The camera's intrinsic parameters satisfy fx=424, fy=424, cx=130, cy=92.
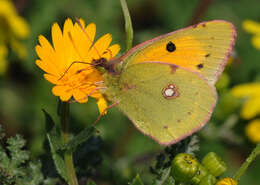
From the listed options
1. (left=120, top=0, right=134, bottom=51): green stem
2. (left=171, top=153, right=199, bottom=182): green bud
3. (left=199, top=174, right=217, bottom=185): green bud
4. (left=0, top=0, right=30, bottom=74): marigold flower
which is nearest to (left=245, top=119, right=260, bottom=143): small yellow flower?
(left=199, top=174, right=217, bottom=185): green bud

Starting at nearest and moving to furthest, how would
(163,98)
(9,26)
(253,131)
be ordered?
(163,98) < (253,131) < (9,26)

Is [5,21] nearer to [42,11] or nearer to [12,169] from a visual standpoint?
[42,11]

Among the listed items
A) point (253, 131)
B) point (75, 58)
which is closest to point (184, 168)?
point (75, 58)

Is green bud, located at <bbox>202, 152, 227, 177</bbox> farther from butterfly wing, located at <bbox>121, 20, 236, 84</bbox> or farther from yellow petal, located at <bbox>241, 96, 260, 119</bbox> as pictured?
yellow petal, located at <bbox>241, 96, 260, 119</bbox>

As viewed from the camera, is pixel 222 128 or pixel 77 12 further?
pixel 77 12

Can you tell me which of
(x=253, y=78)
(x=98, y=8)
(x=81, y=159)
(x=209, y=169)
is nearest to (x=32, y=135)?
(x=98, y=8)

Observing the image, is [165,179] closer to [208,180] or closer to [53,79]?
[208,180]
